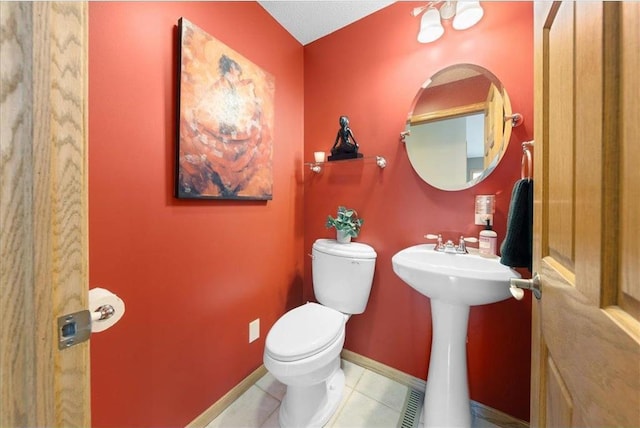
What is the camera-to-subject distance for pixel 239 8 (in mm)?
1237

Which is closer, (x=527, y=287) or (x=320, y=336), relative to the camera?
(x=527, y=287)

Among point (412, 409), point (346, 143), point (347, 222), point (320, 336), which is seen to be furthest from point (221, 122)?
point (412, 409)

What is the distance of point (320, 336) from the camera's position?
1.06 m

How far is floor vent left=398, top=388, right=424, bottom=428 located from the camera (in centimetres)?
111

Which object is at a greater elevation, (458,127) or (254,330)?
(458,127)

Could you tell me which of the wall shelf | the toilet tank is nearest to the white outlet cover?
the toilet tank

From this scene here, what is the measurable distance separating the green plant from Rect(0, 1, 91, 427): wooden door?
3.92 ft

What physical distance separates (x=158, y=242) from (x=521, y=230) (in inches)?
55.2

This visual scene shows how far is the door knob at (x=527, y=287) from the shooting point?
597mm

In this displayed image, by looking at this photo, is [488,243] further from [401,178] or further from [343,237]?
[343,237]

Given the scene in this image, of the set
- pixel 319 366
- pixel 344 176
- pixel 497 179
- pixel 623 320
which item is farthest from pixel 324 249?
pixel 623 320

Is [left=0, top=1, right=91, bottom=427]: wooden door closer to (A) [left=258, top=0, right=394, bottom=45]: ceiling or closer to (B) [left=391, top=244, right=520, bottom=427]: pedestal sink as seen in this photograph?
(B) [left=391, top=244, right=520, bottom=427]: pedestal sink

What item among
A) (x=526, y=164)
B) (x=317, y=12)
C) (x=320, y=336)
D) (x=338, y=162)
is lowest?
(x=320, y=336)

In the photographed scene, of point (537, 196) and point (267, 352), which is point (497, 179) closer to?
point (537, 196)
